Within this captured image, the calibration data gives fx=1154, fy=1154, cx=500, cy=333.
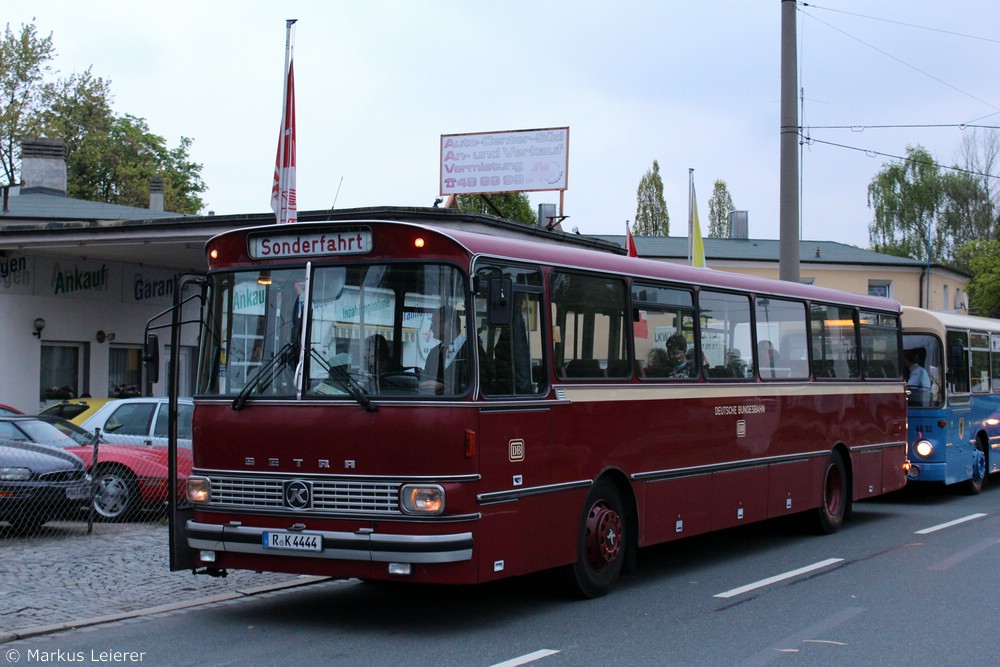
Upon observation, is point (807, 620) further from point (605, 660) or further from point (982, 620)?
point (605, 660)

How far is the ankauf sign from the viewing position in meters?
32.1

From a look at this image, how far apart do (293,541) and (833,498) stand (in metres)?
8.65

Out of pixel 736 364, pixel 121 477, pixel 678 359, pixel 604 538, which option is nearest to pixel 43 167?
pixel 121 477

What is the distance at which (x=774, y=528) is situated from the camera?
15391 millimetres

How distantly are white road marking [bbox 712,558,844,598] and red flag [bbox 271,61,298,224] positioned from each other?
6.77m

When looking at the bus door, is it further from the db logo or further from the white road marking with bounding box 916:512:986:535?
the white road marking with bounding box 916:512:986:535

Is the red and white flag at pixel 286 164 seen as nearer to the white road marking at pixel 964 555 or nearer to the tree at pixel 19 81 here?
the white road marking at pixel 964 555

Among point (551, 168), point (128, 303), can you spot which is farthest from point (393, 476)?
point (551, 168)

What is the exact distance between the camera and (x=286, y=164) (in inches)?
549

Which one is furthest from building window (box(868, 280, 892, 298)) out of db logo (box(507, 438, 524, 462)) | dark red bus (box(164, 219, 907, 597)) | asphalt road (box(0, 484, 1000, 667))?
db logo (box(507, 438, 524, 462))

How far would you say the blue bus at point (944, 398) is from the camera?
18.0 meters

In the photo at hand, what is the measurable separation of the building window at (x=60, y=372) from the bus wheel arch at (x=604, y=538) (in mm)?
18860

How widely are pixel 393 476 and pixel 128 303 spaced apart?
2111 cm

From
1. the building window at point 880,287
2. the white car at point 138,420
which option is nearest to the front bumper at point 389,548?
the white car at point 138,420
